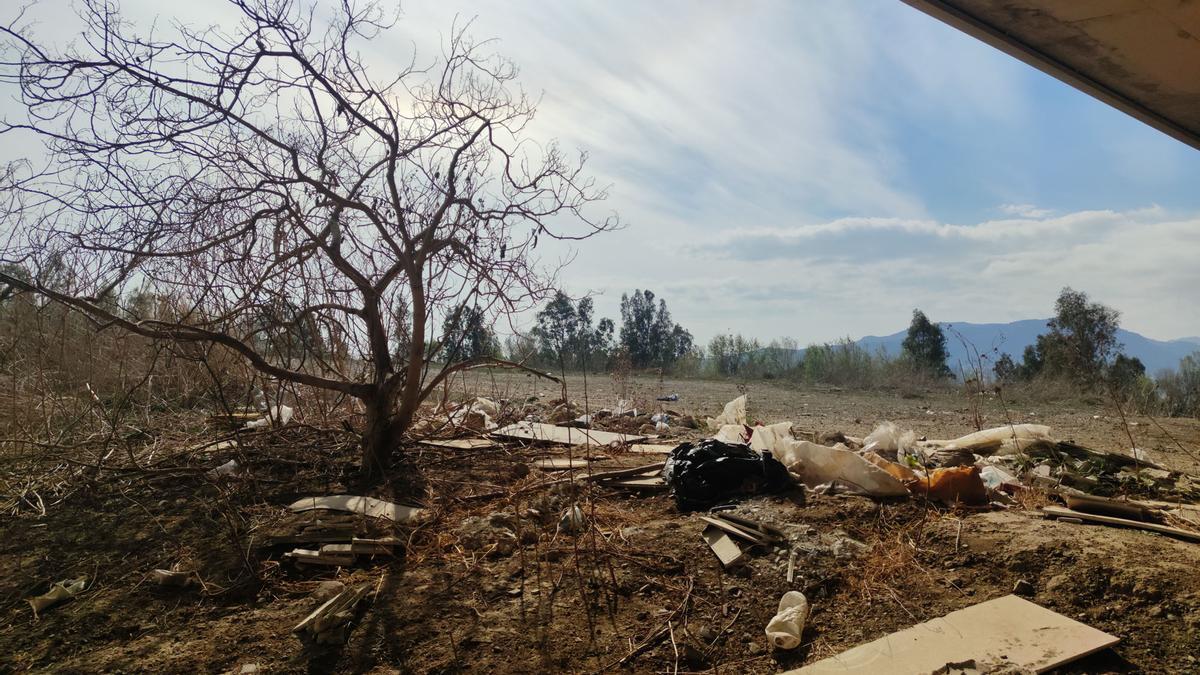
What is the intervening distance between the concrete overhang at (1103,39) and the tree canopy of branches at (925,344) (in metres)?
11.8

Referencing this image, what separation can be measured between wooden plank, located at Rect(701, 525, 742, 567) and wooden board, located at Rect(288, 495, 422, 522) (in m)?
1.81

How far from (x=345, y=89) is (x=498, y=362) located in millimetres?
2300

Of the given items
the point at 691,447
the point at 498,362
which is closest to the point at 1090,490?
the point at 691,447

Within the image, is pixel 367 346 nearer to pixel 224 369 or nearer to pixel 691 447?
pixel 224 369

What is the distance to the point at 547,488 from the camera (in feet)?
15.5

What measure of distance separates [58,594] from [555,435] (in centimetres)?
387

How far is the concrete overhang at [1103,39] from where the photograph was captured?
14.1 feet

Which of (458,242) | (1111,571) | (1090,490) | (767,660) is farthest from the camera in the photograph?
(458,242)

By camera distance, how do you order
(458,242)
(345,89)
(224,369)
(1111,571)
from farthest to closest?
(224,369) < (458,242) < (345,89) < (1111,571)

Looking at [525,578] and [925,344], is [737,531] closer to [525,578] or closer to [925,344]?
[525,578]

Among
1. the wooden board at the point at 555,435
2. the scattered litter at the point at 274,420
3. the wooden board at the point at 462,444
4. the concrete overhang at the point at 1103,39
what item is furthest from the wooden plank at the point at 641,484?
the concrete overhang at the point at 1103,39

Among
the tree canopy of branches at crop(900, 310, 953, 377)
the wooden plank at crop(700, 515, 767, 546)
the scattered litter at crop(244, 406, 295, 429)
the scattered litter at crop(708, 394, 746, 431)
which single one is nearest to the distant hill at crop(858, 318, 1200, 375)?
the tree canopy of branches at crop(900, 310, 953, 377)

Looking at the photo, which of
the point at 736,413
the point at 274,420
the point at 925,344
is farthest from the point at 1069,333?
A: the point at 274,420

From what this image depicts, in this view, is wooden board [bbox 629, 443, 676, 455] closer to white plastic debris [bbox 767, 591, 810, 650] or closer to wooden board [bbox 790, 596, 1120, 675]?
white plastic debris [bbox 767, 591, 810, 650]
